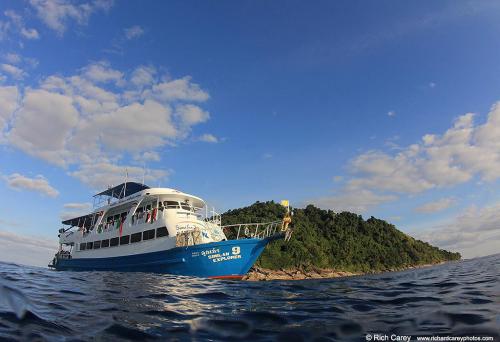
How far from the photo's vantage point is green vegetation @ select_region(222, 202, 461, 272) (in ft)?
221

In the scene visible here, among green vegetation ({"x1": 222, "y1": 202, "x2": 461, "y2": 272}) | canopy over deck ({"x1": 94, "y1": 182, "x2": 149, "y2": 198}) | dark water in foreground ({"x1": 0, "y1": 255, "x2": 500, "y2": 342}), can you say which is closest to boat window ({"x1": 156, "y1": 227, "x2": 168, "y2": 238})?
canopy over deck ({"x1": 94, "y1": 182, "x2": 149, "y2": 198})

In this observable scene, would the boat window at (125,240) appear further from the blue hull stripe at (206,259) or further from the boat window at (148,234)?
the blue hull stripe at (206,259)

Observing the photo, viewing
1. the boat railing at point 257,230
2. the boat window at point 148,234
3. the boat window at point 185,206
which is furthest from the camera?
the boat window at point 185,206

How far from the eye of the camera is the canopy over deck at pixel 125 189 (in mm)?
30131

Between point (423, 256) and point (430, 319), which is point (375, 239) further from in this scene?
A: point (430, 319)

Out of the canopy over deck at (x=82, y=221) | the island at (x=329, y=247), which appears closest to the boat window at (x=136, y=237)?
the canopy over deck at (x=82, y=221)

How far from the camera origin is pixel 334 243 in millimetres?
79312

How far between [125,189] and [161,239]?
974cm

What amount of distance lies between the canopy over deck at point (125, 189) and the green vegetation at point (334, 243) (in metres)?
37.6

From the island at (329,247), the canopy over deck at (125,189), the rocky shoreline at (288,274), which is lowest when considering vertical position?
the rocky shoreline at (288,274)

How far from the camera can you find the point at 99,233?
1120 inches

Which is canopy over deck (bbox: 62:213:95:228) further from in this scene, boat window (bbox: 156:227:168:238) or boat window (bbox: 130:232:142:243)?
boat window (bbox: 156:227:168:238)

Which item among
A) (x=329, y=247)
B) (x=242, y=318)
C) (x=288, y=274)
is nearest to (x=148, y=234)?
(x=242, y=318)

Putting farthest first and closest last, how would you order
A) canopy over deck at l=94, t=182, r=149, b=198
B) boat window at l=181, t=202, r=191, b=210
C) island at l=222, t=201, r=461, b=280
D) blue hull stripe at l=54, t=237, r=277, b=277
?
1. island at l=222, t=201, r=461, b=280
2. canopy over deck at l=94, t=182, r=149, b=198
3. boat window at l=181, t=202, r=191, b=210
4. blue hull stripe at l=54, t=237, r=277, b=277
